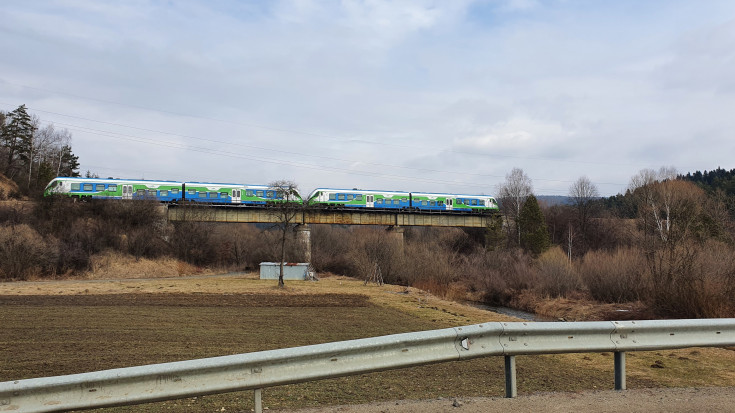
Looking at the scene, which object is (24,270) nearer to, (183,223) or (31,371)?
(183,223)

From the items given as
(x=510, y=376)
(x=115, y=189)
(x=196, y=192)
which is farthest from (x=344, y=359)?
(x=115, y=189)

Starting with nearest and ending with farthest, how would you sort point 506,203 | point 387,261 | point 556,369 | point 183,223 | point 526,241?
point 556,369, point 387,261, point 183,223, point 526,241, point 506,203

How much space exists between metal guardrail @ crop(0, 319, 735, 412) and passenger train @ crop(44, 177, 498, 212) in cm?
4261

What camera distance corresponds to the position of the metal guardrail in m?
4.18

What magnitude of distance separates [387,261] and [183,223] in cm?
2315

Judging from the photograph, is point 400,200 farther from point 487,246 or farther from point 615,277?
point 615,277

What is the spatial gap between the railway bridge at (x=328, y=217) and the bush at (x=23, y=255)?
13347 millimetres

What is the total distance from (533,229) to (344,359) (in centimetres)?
5708

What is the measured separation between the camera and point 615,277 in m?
28.0

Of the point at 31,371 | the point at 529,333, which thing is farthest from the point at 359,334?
the point at 529,333

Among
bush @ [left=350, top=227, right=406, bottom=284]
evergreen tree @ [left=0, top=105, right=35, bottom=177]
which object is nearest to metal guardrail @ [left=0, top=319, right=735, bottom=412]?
bush @ [left=350, top=227, right=406, bottom=284]

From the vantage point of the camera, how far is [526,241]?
58.5m

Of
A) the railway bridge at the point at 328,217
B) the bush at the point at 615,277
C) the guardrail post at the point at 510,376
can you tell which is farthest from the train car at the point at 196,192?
the guardrail post at the point at 510,376

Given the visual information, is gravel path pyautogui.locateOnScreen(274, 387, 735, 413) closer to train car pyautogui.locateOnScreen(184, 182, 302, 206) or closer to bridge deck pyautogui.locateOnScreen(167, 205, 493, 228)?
bridge deck pyautogui.locateOnScreen(167, 205, 493, 228)
